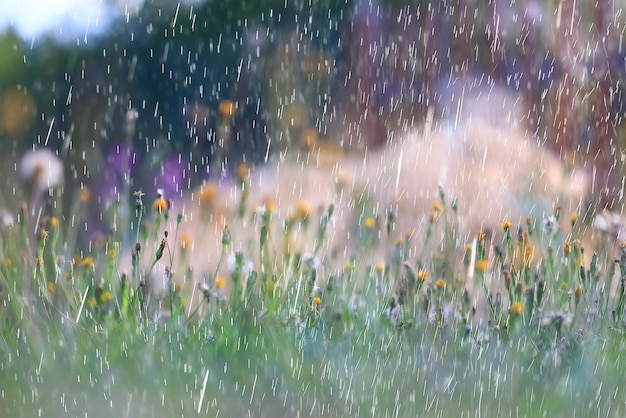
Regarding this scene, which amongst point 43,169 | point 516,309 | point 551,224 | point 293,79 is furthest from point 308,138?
point 516,309

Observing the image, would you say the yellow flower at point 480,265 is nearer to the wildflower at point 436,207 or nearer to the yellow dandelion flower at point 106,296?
the wildflower at point 436,207

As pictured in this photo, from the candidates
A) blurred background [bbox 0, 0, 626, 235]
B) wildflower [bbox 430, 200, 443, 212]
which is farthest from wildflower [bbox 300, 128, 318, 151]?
wildflower [bbox 430, 200, 443, 212]

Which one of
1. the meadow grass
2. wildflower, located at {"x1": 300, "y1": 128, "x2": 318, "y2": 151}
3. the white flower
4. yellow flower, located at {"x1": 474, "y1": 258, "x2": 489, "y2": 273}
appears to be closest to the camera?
the meadow grass

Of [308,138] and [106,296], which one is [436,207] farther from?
[308,138]

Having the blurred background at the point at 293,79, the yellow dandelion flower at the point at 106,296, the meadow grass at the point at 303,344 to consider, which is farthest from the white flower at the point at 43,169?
the blurred background at the point at 293,79

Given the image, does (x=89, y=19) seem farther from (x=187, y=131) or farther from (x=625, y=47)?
(x=625, y=47)

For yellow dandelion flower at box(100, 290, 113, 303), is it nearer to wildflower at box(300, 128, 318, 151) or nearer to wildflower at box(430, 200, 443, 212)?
wildflower at box(430, 200, 443, 212)
